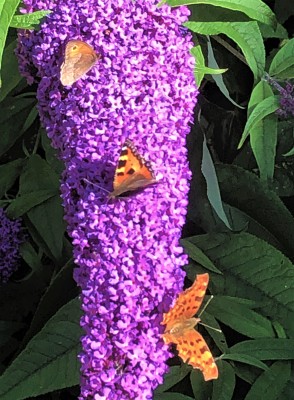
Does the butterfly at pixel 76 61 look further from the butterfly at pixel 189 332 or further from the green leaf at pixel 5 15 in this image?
the butterfly at pixel 189 332

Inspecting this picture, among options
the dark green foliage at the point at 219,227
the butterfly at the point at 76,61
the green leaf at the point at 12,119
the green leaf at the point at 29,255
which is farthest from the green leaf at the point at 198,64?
the green leaf at the point at 29,255

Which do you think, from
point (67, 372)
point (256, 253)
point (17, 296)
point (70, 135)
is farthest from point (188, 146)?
point (17, 296)

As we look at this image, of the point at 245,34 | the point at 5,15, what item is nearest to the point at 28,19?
the point at 5,15

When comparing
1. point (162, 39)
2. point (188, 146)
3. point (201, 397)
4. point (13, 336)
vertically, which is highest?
point (162, 39)

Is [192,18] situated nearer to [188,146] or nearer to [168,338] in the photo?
[188,146]

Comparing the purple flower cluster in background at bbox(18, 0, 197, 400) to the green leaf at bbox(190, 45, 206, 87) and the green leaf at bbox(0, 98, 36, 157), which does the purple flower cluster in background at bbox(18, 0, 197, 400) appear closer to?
the green leaf at bbox(190, 45, 206, 87)

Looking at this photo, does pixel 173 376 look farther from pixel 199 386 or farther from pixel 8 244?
pixel 8 244

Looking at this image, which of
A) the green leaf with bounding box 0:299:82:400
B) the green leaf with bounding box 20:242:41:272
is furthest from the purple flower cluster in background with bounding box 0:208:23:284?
the green leaf with bounding box 0:299:82:400
